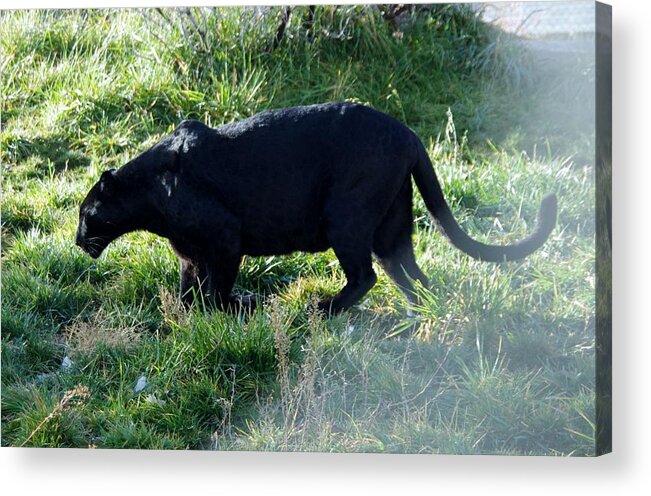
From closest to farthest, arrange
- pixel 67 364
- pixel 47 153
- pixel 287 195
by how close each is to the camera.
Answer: pixel 287 195 → pixel 67 364 → pixel 47 153

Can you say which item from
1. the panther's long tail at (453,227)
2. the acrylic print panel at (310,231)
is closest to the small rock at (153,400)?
the acrylic print panel at (310,231)

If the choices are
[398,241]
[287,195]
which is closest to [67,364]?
[287,195]

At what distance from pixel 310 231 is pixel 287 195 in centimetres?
19

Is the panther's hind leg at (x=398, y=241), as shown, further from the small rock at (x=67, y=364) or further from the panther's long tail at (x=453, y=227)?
the small rock at (x=67, y=364)

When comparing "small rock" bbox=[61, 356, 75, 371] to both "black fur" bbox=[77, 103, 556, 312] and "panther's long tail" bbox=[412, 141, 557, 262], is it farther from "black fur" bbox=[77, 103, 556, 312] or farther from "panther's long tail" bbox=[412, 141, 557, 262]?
"panther's long tail" bbox=[412, 141, 557, 262]

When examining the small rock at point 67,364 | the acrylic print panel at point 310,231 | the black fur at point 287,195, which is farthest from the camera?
the small rock at point 67,364

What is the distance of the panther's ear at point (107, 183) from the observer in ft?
16.3

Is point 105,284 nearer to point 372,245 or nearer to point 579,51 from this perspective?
point 372,245

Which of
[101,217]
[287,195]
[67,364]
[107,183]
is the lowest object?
[67,364]

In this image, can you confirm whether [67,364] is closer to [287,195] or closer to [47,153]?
[47,153]

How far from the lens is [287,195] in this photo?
15.7 feet

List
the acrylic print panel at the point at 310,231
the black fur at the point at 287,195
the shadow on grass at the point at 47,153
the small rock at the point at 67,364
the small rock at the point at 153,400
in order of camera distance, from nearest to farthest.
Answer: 1. the acrylic print panel at the point at 310,231
2. the black fur at the point at 287,195
3. the small rock at the point at 153,400
4. the small rock at the point at 67,364
5. the shadow on grass at the point at 47,153

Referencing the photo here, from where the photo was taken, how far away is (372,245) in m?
4.71

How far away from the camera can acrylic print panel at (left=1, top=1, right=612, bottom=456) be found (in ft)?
14.5
